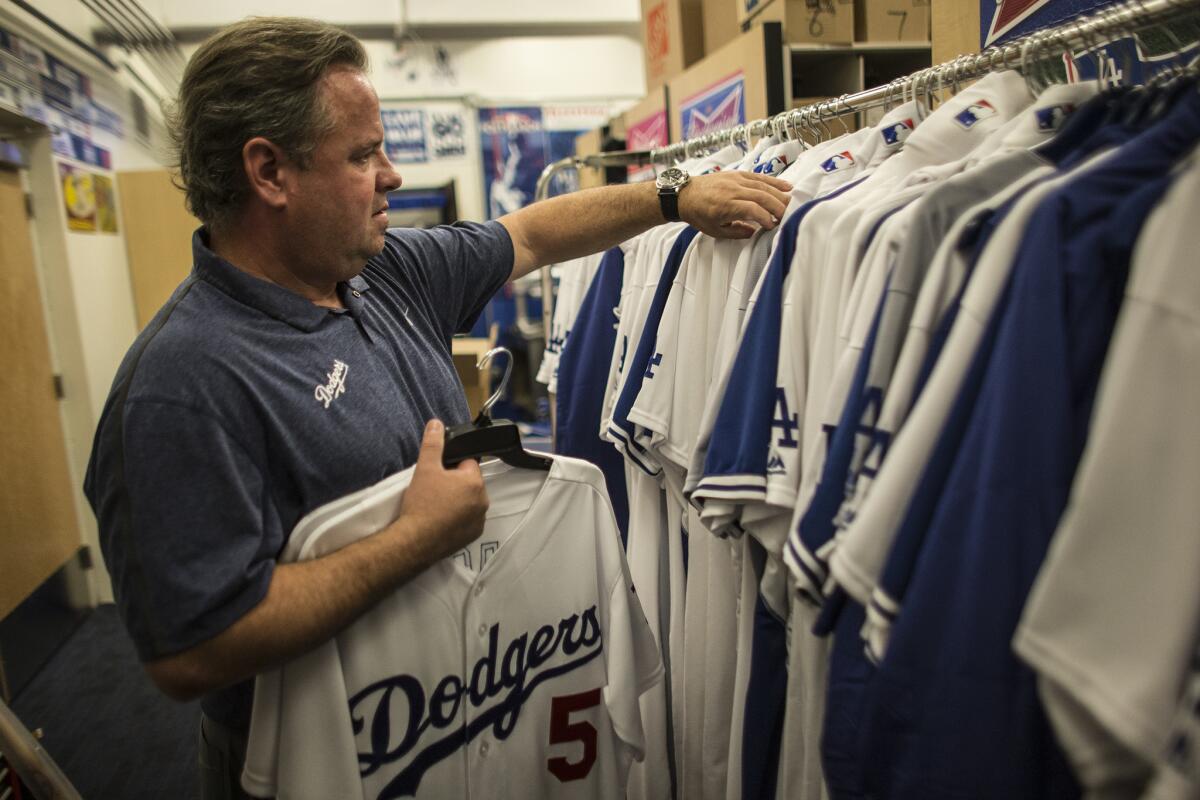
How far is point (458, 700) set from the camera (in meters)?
1.08

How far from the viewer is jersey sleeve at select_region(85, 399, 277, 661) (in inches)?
35.5

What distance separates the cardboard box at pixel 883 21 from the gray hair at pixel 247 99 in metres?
2.14

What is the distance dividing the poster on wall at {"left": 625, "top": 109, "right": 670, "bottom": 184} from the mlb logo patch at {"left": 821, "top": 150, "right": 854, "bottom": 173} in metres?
1.47

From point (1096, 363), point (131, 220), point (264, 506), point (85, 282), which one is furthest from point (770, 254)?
point (131, 220)

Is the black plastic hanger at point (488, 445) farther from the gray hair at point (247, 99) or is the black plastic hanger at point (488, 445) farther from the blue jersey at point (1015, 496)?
the blue jersey at point (1015, 496)

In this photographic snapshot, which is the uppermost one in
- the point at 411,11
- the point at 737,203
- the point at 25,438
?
the point at 411,11

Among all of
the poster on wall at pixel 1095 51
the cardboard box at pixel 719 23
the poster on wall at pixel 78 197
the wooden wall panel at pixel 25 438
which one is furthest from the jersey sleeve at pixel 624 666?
the poster on wall at pixel 78 197

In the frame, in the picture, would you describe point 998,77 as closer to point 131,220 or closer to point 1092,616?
point 1092,616

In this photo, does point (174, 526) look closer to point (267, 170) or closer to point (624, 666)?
point (267, 170)

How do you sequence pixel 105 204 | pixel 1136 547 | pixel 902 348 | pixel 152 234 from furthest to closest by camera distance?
pixel 152 234
pixel 105 204
pixel 902 348
pixel 1136 547

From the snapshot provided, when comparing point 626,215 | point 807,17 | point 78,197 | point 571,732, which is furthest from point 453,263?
point 78,197

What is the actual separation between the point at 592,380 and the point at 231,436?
45.1 inches

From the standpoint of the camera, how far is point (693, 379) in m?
1.29

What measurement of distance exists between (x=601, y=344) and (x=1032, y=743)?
1.43m
